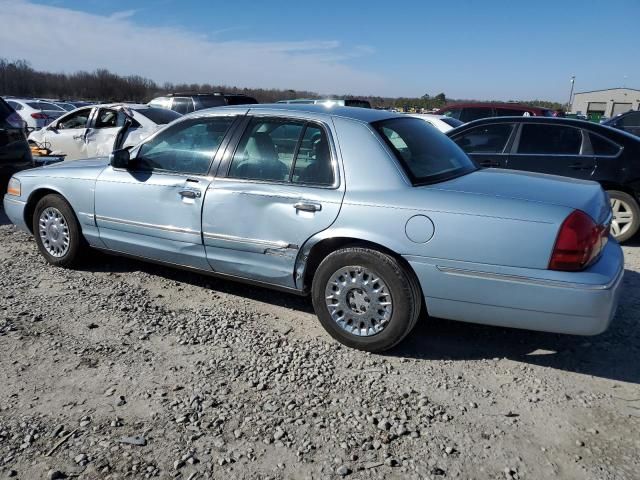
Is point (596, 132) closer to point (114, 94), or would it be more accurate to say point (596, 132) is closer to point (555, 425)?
point (555, 425)

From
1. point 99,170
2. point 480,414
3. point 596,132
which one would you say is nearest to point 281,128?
point 99,170

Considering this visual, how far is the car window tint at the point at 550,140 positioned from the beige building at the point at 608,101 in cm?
5773

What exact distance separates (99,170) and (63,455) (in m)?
2.80

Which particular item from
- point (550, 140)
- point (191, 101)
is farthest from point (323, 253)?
point (191, 101)

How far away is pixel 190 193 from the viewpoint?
3979 mm

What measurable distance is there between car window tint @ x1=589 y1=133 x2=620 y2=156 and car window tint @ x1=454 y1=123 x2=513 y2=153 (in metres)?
0.97

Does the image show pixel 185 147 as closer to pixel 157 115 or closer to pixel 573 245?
pixel 573 245

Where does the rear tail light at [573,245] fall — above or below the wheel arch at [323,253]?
above

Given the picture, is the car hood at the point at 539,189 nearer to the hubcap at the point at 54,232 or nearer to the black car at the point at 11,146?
the hubcap at the point at 54,232

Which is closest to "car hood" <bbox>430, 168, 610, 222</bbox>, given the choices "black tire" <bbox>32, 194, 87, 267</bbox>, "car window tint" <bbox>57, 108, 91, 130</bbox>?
"black tire" <bbox>32, 194, 87, 267</bbox>

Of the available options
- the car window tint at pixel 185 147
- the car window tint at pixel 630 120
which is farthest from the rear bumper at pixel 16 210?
the car window tint at pixel 630 120

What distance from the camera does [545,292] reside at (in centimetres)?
295

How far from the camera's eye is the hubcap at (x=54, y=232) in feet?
15.9

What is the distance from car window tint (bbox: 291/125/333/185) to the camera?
3600 mm
